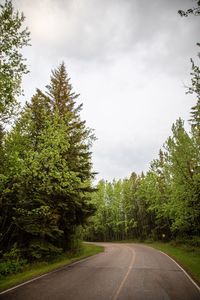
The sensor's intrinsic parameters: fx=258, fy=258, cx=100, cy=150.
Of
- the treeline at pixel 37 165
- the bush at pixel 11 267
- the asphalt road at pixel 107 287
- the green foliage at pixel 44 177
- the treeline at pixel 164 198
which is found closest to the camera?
the asphalt road at pixel 107 287

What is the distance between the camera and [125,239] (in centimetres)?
6669

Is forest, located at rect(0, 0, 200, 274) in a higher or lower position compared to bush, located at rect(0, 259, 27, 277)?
higher

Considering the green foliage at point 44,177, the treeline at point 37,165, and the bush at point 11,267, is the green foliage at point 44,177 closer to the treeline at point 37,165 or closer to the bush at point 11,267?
the treeline at point 37,165

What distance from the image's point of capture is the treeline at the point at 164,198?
85.3ft

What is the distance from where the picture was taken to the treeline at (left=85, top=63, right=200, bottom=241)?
26000 millimetres

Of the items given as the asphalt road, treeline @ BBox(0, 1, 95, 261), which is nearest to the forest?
treeline @ BBox(0, 1, 95, 261)

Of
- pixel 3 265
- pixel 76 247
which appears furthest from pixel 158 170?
pixel 3 265

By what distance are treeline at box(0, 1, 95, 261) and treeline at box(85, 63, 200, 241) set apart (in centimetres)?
520

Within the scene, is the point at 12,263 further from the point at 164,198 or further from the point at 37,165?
the point at 164,198

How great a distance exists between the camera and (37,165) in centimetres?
1559

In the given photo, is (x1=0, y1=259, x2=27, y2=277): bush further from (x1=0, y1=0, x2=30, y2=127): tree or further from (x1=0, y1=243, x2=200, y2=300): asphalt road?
(x1=0, y1=0, x2=30, y2=127): tree

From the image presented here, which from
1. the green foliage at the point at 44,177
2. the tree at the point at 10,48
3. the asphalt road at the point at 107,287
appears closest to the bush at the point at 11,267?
the green foliage at the point at 44,177

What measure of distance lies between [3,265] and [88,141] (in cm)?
1202

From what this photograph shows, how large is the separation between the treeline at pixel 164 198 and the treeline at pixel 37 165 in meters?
5.20
